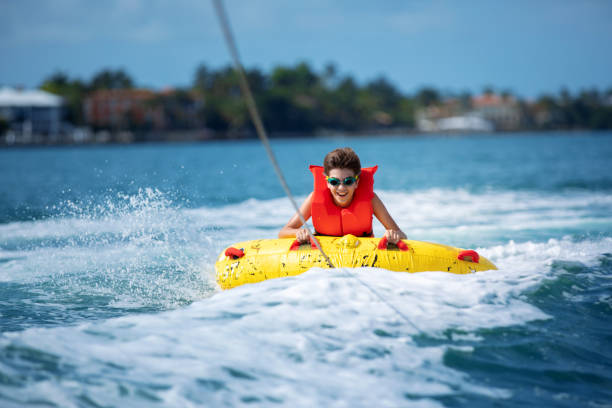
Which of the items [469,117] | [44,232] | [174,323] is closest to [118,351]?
[174,323]

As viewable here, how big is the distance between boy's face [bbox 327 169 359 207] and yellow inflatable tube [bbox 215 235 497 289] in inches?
14.2

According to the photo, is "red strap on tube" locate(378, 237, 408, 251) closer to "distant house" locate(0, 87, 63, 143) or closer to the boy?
the boy

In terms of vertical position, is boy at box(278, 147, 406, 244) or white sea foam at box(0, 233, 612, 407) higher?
boy at box(278, 147, 406, 244)

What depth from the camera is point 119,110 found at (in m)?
89.6

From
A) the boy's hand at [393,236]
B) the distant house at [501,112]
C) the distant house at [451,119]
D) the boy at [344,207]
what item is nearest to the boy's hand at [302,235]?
the boy at [344,207]

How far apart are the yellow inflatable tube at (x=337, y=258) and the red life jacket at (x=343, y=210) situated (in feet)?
0.61

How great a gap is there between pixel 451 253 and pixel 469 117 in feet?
521

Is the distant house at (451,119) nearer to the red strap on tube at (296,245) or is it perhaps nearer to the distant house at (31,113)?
the distant house at (31,113)

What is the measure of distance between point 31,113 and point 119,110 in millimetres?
14135

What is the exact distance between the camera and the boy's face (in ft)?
17.4

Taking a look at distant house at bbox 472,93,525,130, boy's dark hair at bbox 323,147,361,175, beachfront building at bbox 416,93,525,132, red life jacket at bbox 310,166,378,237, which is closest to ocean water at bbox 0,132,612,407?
red life jacket at bbox 310,166,378,237

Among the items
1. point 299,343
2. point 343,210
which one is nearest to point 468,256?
point 343,210

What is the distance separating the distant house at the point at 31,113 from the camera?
7638 centimetres

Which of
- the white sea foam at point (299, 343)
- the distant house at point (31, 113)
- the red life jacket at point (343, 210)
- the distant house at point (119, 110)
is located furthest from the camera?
the distant house at point (119, 110)
